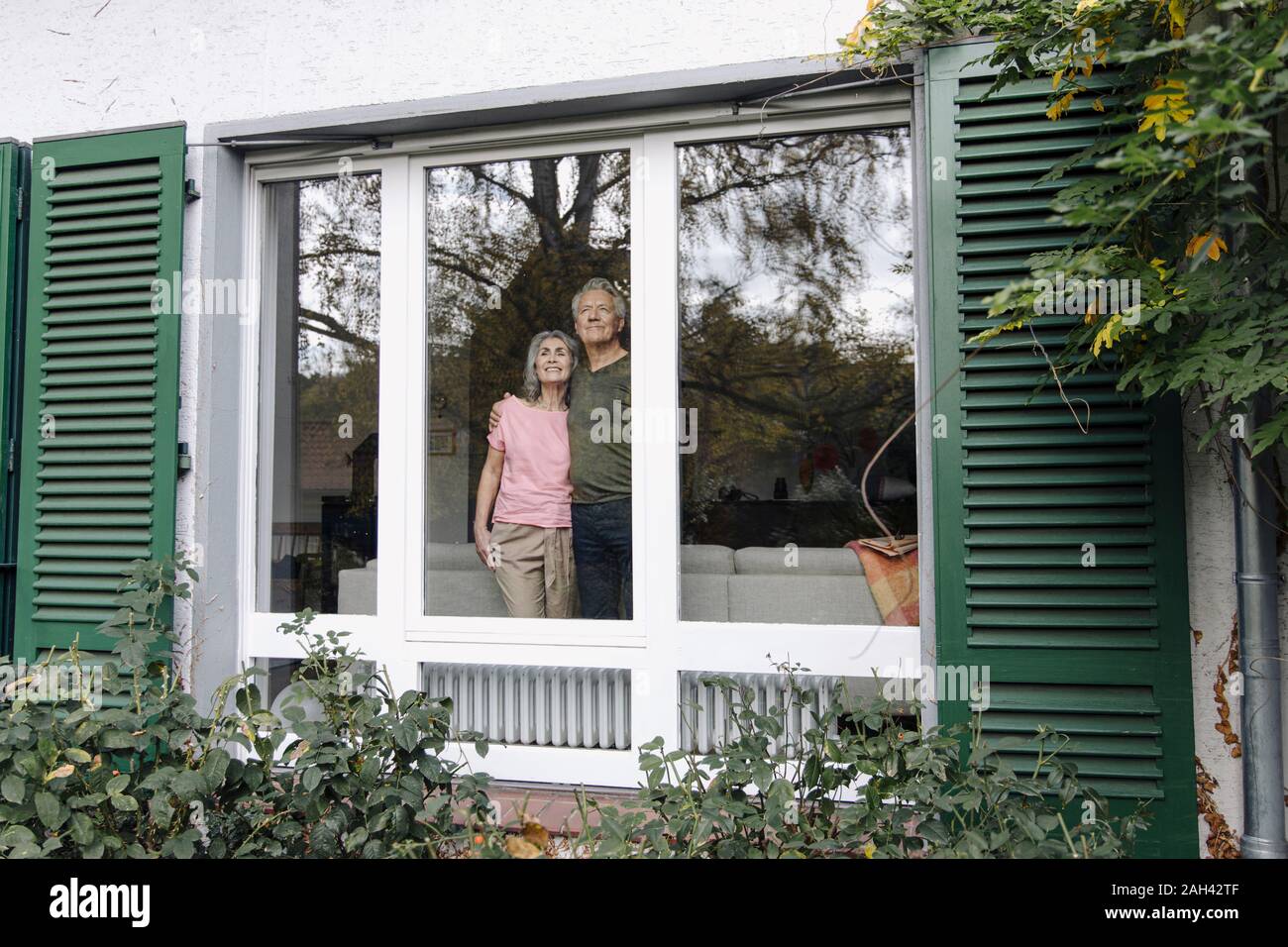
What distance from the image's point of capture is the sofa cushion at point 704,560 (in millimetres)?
3199

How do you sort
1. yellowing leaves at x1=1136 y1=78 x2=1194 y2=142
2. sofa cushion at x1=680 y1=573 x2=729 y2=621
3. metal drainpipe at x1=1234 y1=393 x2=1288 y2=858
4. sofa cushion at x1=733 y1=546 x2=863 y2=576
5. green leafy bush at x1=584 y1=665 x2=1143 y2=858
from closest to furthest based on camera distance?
yellowing leaves at x1=1136 y1=78 x2=1194 y2=142 < green leafy bush at x1=584 y1=665 x2=1143 y2=858 < metal drainpipe at x1=1234 y1=393 x2=1288 y2=858 < sofa cushion at x1=680 y1=573 x2=729 y2=621 < sofa cushion at x1=733 y1=546 x2=863 y2=576

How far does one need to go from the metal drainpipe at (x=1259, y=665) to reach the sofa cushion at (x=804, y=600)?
1064 millimetres

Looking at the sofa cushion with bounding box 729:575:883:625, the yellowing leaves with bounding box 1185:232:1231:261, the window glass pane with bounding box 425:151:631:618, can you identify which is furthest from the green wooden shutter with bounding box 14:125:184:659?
the yellowing leaves with bounding box 1185:232:1231:261

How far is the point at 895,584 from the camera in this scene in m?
3.13

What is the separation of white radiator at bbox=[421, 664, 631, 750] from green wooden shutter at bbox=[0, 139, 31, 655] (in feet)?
5.21

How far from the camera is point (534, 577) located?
11.2 ft

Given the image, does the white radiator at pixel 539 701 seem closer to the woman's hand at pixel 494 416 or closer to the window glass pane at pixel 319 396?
the window glass pane at pixel 319 396

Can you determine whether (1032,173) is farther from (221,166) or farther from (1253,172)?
(221,166)

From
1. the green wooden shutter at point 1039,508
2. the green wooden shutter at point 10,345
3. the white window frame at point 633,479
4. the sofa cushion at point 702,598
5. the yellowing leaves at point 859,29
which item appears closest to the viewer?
the green wooden shutter at point 1039,508

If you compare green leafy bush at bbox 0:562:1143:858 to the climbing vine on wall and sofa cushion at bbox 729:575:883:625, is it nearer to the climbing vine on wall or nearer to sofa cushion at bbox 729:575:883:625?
sofa cushion at bbox 729:575:883:625

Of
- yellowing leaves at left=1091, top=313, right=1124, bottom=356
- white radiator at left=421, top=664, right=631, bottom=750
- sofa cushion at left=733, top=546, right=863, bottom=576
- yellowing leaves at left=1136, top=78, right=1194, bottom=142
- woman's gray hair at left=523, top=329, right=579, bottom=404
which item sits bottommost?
white radiator at left=421, top=664, right=631, bottom=750

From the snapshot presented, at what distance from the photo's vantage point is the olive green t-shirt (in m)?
3.31

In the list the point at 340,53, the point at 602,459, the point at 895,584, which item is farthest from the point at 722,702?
the point at 340,53

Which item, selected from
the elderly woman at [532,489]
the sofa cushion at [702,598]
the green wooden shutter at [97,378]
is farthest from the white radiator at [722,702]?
the green wooden shutter at [97,378]
